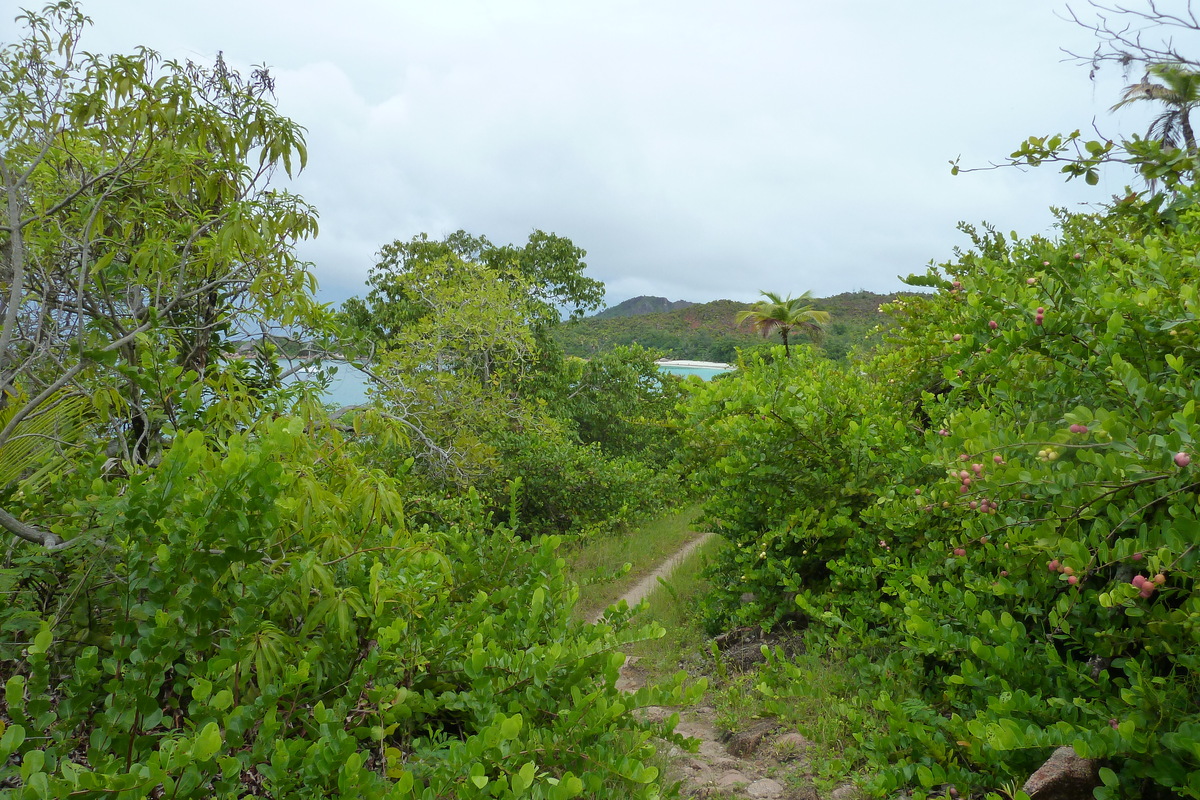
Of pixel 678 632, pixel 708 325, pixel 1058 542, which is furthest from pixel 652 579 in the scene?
pixel 708 325

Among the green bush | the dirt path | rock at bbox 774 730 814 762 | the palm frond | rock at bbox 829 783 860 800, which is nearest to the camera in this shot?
the green bush

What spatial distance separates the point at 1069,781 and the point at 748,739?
2.01 metres

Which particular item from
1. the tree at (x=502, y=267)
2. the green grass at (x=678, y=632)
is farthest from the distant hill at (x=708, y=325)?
the green grass at (x=678, y=632)

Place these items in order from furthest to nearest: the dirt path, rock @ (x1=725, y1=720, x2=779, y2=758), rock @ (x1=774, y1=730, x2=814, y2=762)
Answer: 1. rock @ (x1=725, y1=720, x2=779, y2=758)
2. rock @ (x1=774, y1=730, x2=814, y2=762)
3. the dirt path

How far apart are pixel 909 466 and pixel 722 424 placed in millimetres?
2432

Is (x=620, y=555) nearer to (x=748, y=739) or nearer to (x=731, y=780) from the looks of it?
(x=748, y=739)

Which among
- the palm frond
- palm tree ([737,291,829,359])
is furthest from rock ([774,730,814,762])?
palm tree ([737,291,829,359])

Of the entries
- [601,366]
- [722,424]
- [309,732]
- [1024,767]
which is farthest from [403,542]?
[601,366]

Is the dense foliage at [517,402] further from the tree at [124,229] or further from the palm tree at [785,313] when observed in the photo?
the palm tree at [785,313]

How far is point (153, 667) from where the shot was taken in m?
2.08

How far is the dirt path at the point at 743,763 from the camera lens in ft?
12.0

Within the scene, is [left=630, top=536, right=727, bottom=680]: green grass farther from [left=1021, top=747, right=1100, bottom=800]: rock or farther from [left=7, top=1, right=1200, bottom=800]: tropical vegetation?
[left=1021, top=747, right=1100, bottom=800]: rock

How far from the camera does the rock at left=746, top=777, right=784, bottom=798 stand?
3.70 metres

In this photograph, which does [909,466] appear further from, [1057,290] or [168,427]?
[168,427]
